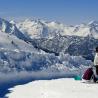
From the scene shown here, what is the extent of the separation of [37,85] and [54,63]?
335 ft

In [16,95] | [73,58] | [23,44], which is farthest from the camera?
[23,44]

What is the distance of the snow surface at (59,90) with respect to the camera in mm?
24641

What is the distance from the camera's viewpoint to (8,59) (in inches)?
4560

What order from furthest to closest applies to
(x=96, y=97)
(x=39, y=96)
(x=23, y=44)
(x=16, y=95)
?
(x=23, y=44) < (x=16, y=95) < (x=39, y=96) < (x=96, y=97)

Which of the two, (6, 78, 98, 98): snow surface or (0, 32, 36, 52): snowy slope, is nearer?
(6, 78, 98, 98): snow surface

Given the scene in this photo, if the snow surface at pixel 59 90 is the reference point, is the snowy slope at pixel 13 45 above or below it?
above

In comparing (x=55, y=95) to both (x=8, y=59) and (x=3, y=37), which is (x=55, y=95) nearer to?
(x=8, y=59)

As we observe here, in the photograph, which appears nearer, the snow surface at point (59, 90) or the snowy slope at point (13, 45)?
the snow surface at point (59, 90)

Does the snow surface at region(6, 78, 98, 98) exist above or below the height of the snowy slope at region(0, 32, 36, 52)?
below

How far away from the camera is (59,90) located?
2595cm

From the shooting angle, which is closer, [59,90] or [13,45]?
[59,90]

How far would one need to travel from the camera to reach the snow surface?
24641mm

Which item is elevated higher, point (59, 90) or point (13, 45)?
point (13, 45)

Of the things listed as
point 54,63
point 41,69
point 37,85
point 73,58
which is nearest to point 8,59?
point 41,69
